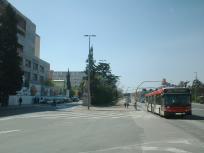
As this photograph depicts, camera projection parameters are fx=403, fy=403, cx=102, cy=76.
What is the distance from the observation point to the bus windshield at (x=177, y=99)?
3422cm

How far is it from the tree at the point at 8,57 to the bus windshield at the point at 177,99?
102ft

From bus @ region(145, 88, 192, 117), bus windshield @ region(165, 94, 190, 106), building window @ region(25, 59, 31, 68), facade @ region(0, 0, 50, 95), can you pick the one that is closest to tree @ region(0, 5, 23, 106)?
facade @ region(0, 0, 50, 95)

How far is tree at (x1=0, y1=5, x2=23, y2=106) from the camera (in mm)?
58844

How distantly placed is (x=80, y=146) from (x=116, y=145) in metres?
1.29

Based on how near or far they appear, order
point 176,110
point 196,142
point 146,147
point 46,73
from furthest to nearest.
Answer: point 46,73
point 176,110
point 196,142
point 146,147

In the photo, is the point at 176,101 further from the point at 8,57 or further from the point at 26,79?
the point at 26,79

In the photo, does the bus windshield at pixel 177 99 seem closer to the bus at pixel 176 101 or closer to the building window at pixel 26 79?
the bus at pixel 176 101

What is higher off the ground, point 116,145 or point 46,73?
point 46,73

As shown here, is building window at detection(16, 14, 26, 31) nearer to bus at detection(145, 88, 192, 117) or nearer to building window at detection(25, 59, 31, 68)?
building window at detection(25, 59, 31, 68)

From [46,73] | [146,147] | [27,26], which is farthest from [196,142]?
[46,73]

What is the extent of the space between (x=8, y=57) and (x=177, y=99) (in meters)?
32.4

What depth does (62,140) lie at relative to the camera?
15727 mm

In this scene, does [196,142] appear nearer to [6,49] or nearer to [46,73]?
[6,49]

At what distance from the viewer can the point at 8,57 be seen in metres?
59.3
